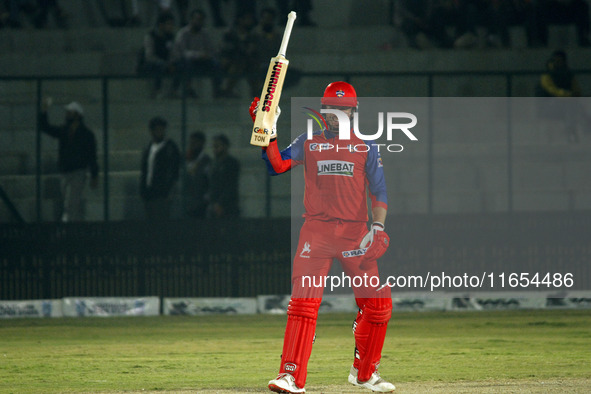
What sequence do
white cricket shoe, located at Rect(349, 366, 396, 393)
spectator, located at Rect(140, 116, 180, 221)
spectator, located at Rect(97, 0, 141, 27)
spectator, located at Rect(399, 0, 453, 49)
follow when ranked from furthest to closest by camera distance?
spectator, located at Rect(97, 0, 141, 27) < spectator, located at Rect(399, 0, 453, 49) < spectator, located at Rect(140, 116, 180, 221) < white cricket shoe, located at Rect(349, 366, 396, 393)

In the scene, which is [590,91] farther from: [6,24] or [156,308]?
[6,24]

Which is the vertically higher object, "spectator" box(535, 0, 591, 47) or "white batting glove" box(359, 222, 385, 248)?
"spectator" box(535, 0, 591, 47)

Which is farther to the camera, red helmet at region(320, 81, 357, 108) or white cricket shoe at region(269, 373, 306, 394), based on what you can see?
red helmet at region(320, 81, 357, 108)

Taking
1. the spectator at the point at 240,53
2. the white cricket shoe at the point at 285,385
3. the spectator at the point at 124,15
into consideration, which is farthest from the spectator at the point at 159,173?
the white cricket shoe at the point at 285,385

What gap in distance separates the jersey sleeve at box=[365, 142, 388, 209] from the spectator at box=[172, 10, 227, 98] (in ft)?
30.6

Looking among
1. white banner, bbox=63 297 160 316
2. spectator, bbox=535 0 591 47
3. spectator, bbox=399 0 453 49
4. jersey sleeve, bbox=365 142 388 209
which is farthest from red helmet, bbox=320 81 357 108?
spectator, bbox=535 0 591 47

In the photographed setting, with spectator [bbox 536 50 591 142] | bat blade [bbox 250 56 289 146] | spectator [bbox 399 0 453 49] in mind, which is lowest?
bat blade [bbox 250 56 289 146]

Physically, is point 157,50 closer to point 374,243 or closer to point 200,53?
point 200,53

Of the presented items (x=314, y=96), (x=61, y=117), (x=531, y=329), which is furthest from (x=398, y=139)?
(x=61, y=117)

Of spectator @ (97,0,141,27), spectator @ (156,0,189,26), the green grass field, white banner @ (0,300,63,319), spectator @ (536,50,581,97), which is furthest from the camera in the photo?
spectator @ (97,0,141,27)

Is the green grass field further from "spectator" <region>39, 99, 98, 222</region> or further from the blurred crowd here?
the blurred crowd

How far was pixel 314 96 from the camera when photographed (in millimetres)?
14727

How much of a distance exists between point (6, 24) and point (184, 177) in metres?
6.74

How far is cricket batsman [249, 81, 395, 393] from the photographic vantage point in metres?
6.96
